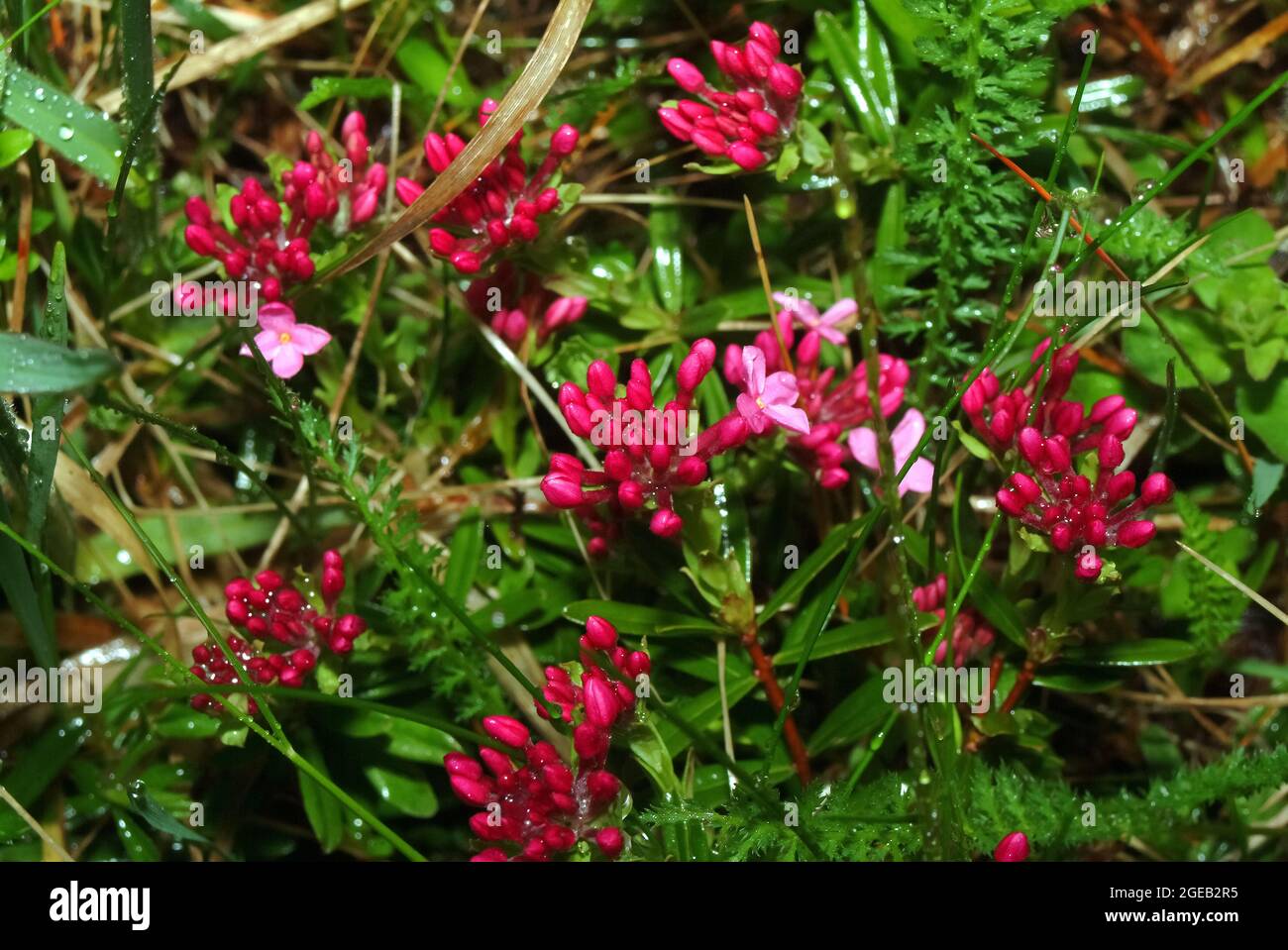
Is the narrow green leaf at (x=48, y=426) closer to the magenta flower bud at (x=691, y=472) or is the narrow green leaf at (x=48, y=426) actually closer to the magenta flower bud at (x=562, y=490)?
the magenta flower bud at (x=562, y=490)

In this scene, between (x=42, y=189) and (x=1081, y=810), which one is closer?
(x=1081, y=810)

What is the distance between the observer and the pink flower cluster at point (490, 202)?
3100 millimetres

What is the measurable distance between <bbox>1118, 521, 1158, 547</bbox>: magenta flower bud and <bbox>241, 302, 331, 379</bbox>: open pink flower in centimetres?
221

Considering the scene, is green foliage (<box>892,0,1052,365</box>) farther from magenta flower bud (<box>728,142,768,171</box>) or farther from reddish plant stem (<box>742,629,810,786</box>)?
reddish plant stem (<box>742,629,810,786</box>)

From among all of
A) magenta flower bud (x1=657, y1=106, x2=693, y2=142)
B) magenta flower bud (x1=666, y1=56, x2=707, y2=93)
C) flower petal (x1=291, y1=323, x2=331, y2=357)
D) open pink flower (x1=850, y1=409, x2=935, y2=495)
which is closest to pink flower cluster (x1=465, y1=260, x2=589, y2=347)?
flower petal (x1=291, y1=323, x2=331, y2=357)

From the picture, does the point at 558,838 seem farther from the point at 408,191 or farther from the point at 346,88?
the point at 346,88

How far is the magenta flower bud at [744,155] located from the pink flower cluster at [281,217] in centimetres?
104

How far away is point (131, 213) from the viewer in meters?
3.60

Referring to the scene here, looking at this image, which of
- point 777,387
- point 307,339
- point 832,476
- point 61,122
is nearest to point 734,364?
point 777,387

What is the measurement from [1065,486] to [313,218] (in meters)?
2.18

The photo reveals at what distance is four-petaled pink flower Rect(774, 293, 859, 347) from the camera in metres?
3.29

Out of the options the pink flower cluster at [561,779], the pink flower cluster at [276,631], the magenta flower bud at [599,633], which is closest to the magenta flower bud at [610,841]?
the pink flower cluster at [561,779]
